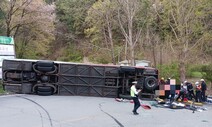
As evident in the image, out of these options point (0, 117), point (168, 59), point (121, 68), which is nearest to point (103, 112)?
point (0, 117)

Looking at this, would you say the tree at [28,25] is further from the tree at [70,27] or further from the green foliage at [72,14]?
the tree at [70,27]

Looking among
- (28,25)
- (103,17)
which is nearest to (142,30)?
(103,17)

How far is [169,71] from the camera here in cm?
3578

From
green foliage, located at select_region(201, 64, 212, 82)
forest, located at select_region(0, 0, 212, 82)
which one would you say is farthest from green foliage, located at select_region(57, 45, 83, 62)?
green foliage, located at select_region(201, 64, 212, 82)

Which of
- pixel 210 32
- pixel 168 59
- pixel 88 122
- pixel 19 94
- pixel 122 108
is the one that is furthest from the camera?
pixel 168 59

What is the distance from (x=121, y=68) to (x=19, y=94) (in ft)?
25.6

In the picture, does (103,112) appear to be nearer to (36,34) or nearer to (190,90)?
(190,90)

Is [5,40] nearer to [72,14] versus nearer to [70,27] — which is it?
[72,14]

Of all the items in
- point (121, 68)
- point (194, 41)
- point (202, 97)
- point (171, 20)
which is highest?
point (171, 20)

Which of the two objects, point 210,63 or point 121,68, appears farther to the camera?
point 210,63

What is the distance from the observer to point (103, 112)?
16062 mm

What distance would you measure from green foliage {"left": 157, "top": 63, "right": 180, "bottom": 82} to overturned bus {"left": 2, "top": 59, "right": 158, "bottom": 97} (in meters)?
12.0

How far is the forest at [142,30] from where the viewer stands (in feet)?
102

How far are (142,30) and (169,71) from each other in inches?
233
